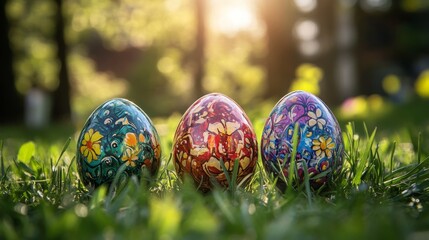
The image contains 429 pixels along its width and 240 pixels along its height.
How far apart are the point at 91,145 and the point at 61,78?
39.6 ft

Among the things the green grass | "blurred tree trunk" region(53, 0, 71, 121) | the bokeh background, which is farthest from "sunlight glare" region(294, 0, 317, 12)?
the green grass

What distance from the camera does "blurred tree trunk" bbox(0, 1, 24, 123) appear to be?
1355 centimetres

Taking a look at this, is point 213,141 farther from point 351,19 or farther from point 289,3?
point 351,19

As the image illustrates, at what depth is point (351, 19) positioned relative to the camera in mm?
17172

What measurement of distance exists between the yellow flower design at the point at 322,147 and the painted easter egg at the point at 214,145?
0.83ft

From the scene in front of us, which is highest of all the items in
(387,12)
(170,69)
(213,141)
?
(213,141)

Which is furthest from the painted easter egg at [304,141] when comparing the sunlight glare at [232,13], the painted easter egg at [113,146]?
the sunlight glare at [232,13]

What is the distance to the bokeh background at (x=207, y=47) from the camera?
13.7 meters

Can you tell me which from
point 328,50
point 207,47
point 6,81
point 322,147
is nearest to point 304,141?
point 322,147

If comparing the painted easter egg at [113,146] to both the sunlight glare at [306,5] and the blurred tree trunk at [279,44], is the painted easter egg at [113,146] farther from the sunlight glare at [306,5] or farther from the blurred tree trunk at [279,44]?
the sunlight glare at [306,5]

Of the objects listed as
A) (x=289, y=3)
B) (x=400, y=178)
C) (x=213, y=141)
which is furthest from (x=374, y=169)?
(x=289, y=3)

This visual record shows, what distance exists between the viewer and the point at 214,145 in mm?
2465

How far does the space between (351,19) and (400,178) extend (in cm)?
1524

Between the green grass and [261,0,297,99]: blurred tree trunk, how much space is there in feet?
34.7
